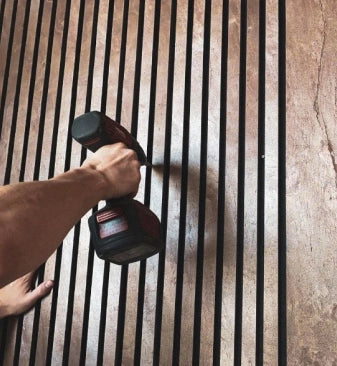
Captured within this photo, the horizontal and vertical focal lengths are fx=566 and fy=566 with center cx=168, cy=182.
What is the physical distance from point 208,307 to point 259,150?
21.2 inches

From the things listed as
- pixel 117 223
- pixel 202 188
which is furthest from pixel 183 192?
pixel 117 223

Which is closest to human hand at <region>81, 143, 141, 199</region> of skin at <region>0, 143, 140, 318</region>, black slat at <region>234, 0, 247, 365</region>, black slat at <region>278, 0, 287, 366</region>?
skin at <region>0, 143, 140, 318</region>

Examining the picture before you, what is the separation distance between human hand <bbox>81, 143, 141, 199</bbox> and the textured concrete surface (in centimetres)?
21

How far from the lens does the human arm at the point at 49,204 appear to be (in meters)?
1.43

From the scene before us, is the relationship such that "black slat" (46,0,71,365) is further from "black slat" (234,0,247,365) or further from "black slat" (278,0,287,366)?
"black slat" (278,0,287,366)

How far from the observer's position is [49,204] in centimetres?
Answer: 155

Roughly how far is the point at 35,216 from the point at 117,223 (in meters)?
0.30

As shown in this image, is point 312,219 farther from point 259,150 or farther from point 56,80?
point 56,80

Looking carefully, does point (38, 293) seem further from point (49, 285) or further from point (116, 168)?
point (116, 168)

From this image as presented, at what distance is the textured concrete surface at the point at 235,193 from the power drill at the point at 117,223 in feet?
0.66

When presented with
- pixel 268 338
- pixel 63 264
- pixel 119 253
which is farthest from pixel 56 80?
pixel 268 338

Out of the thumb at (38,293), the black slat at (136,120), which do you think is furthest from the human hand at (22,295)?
the black slat at (136,120)

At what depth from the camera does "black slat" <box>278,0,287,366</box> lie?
1710 mm

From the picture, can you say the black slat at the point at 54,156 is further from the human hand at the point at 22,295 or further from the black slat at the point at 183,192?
the black slat at the point at 183,192
